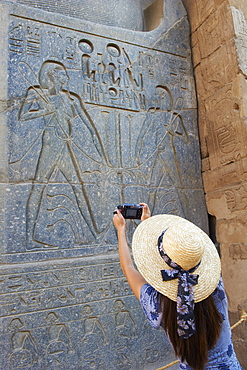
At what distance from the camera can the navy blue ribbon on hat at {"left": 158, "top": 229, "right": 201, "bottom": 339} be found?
3.19 ft

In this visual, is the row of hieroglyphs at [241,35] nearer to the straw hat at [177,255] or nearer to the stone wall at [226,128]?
the stone wall at [226,128]

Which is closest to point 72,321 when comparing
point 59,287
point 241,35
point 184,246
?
point 59,287

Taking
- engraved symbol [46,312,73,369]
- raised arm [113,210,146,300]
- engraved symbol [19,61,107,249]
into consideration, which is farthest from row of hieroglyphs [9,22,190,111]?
engraved symbol [46,312,73,369]

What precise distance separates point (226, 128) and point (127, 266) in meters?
2.33

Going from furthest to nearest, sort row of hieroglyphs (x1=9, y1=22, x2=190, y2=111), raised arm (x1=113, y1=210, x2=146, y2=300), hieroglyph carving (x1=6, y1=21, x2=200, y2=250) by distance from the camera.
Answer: row of hieroglyphs (x1=9, y1=22, x2=190, y2=111) → hieroglyph carving (x1=6, y1=21, x2=200, y2=250) → raised arm (x1=113, y1=210, x2=146, y2=300)

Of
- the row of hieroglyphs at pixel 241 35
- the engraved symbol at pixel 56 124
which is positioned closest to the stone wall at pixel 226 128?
the row of hieroglyphs at pixel 241 35

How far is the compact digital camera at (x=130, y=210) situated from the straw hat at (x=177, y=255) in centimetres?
36

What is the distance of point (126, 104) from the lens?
3.17 m

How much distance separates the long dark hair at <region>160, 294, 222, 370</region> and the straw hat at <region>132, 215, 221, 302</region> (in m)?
0.03

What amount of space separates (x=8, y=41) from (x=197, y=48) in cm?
202

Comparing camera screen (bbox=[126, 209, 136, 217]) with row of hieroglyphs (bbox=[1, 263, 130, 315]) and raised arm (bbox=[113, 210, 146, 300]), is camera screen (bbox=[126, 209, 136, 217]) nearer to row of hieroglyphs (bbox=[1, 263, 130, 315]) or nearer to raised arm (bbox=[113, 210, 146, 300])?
raised arm (bbox=[113, 210, 146, 300])

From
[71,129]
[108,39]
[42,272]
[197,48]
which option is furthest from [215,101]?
[42,272]

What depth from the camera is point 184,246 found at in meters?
1.00

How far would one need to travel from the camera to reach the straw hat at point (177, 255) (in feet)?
3.34
